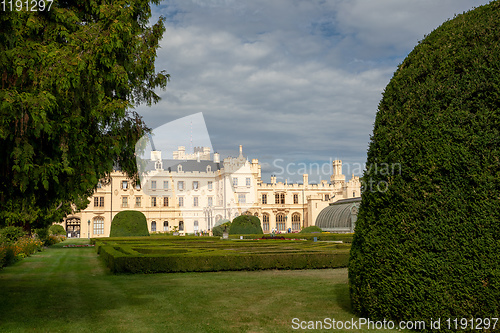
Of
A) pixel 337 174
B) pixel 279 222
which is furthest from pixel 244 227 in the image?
pixel 337 174

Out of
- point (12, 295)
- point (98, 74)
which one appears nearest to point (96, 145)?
point (98, 74)

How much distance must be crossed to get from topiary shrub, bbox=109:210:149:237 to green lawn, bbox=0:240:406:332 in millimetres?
22257

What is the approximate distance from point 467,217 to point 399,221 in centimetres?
77

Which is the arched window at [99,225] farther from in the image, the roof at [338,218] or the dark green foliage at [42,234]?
the roof at [338,218]

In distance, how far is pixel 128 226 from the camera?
33.6 metres

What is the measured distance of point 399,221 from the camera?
204 inches

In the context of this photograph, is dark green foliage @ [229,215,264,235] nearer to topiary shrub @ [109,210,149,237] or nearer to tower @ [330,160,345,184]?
topiary shrub @ [109,210,149,237]

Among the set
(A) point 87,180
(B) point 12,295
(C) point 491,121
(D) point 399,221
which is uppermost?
(C) point 491,121

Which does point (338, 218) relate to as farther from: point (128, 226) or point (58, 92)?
point (58, 92)

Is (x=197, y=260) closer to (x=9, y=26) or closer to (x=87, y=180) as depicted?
(x=87, y=180)

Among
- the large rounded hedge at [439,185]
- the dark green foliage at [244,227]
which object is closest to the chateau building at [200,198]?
the dark green foliage at [244,227]

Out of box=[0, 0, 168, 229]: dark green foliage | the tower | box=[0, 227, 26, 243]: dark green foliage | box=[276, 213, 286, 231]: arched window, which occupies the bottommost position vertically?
box=[276, 213, 286, 231]: arched window

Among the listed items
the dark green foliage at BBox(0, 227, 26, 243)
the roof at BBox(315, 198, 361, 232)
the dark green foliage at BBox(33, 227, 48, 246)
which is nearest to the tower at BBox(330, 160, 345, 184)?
the roof at BBox(315, 198, 361, 232)

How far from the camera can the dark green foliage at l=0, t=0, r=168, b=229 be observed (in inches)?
195
